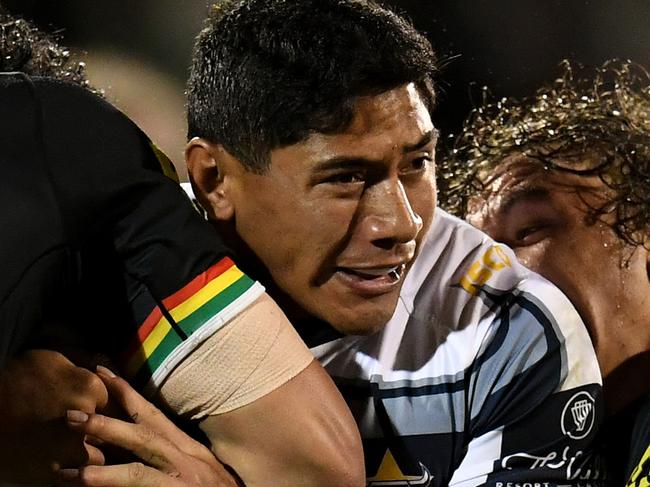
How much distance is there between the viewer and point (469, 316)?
1.33m

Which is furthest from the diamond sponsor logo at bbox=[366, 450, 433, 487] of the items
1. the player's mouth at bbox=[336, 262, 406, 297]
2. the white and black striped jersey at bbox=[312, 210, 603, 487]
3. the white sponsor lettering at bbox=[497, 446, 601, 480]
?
the player's mouth at bbox=[336, 262, 406, 297]

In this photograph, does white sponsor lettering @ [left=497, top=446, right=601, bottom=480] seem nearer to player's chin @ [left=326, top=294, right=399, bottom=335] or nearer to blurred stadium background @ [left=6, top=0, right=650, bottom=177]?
player's chin @ [left=326, top=294, right=399, bottom=335]

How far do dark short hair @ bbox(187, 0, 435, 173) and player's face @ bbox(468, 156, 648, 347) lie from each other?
1.07ft

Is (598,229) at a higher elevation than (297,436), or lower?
higher

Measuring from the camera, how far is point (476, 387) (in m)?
1.33

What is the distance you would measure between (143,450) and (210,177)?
1.18 ft

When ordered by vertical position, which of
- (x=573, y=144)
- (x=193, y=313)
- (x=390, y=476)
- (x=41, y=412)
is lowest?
(x=390, y=476)

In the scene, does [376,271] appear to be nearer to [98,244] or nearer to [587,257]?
[98,244]

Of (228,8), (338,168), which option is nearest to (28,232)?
(338,168)

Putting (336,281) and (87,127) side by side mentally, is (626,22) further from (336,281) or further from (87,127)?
(87,127)

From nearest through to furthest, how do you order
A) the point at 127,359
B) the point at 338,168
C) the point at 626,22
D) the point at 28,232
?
the point at 28,232 < the point at 127,359 < the point at 338,168 < the point at 626,22

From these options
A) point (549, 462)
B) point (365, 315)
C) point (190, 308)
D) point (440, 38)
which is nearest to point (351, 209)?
point (365, 315)

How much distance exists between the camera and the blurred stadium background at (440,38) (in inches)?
105

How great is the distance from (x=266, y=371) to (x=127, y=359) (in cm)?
15
